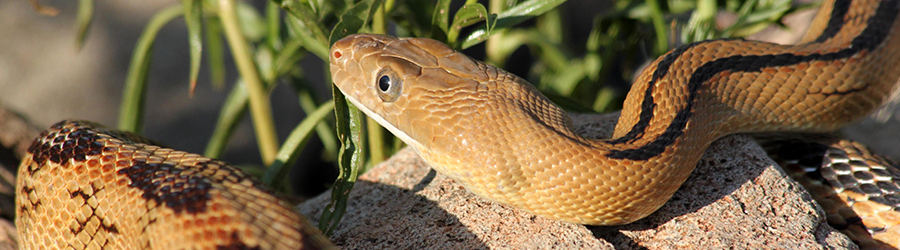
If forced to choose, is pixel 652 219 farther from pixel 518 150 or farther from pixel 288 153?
pixel 288 153

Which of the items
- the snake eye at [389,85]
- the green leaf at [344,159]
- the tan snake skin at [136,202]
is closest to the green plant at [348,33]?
the green leaf at [344,159]

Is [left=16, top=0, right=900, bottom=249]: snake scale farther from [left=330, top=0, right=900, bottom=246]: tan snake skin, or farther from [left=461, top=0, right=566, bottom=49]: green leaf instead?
[left=461, top=0, right=566, bottom=49]: green leaf

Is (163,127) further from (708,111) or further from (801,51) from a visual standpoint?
(801,51)

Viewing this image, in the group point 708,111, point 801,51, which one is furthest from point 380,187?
point 801,51

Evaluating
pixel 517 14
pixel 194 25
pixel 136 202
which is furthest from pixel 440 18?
pixel 136 202

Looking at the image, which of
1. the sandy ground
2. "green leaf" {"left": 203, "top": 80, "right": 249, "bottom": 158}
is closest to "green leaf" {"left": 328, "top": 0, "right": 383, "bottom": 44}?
"green leaf" {"left": 203, "top": 80, "right": 249, "bottom": 158}

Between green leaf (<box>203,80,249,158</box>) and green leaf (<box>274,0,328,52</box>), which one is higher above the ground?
green leaf (<box>274,0,328,52</box>)

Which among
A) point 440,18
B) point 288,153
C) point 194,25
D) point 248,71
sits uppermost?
point 440,18
